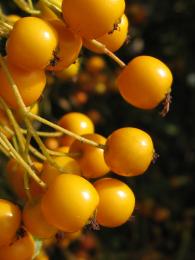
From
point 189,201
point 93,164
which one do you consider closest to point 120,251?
point 189,201

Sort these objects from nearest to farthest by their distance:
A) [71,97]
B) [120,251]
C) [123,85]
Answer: [123,85]
[71,97]
[120,251]

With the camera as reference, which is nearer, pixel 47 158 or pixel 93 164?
pixel 47 158

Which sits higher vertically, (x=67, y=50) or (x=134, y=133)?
(x=67, y=50)

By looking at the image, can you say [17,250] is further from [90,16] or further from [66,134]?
[90,16]

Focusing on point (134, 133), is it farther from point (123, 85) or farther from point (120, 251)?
point (120, 251)

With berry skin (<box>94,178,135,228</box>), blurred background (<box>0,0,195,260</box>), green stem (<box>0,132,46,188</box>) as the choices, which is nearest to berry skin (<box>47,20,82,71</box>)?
green stem (<box>0,132,46,188</box>)

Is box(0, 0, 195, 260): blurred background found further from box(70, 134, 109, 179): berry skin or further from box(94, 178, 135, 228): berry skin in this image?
box(94, 178, 135, 228): berry skin
